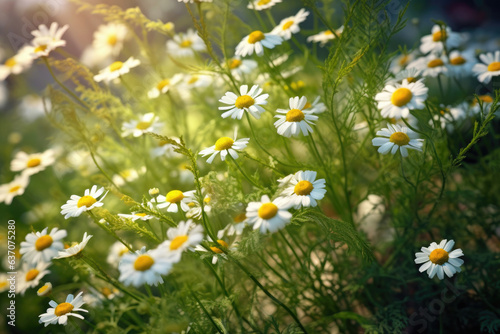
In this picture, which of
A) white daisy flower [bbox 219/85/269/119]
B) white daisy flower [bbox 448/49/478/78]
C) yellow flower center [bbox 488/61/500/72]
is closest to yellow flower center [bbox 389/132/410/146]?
white daisy flower [bbox 219/85/269/119]

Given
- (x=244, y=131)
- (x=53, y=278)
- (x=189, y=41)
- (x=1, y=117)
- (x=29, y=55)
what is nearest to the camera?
(x=29, y=55)

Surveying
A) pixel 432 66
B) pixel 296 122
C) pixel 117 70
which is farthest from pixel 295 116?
pixel 117 70

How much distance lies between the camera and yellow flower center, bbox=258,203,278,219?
2.60 ft

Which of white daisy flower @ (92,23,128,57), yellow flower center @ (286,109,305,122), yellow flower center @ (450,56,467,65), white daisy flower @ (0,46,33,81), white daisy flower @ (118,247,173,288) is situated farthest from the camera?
white daisy flower @ (92,23,128,57)

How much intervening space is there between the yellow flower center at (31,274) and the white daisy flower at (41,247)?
0.19 m

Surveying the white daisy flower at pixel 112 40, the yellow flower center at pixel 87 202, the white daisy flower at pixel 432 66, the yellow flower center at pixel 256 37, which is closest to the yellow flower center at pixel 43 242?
the yellow flower center at pixel 87 202

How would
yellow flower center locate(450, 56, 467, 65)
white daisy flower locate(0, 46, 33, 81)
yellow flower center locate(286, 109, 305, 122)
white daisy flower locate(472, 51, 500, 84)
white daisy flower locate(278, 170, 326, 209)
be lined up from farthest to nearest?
yellow flower center locate(450, 56, 467, 65), white daisy flower locate(0, 46, 33, 81), white daisy flower locate(472, 51, 500, 84), yellow flower center locate(286, 109, 305, 122), white daisy flower locate(278, 170, 326, 209)

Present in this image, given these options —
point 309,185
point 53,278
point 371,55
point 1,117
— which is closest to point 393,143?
point 309,185

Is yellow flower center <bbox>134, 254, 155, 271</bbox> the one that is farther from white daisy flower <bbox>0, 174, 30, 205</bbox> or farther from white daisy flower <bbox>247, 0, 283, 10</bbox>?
white daisy flower <bbox>0, 174, 30, 205</bbox>

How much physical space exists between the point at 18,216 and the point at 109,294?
1.27m

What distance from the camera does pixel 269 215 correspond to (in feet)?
2.60

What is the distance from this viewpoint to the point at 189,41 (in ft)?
5.54

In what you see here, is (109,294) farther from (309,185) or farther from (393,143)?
(393,143)

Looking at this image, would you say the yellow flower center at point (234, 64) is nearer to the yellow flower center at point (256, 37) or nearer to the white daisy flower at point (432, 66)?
the yellow flower center at point (256, 37)
